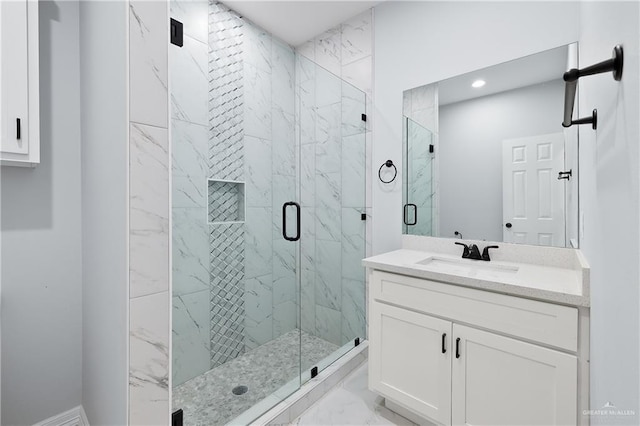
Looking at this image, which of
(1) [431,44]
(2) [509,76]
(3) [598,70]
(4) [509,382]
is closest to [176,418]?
(4) [509,382]

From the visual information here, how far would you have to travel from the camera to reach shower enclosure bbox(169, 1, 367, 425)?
1858mm

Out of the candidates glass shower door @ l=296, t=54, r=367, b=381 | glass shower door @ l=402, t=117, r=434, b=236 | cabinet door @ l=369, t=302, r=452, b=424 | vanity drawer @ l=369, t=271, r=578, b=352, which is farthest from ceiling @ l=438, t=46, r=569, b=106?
cabinet door @ l=369, t=302, r=452, b=424

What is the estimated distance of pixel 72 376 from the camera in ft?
5.26

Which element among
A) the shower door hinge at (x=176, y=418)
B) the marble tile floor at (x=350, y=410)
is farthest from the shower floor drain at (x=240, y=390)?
the shower door hinge at (x=176, y=418)

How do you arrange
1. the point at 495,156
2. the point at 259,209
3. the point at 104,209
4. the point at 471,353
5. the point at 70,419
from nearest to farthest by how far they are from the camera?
1. the point at 104,209
2. the point at 471,353
3. the point at 70,419
4. the point at 495,156
5. the point at 259,209

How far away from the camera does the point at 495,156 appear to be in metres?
1.82

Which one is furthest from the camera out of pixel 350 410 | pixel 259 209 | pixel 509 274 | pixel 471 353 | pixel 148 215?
pixel 259 209

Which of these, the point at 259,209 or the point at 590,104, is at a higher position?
the point at 590,104

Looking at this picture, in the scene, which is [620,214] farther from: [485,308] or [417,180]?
[417,180]

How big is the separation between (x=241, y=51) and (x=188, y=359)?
224 centimetres

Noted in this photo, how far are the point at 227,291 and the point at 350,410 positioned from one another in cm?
112

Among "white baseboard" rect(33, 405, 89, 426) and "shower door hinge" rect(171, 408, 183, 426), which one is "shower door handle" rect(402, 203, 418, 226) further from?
"white baseboard" rect(33, 405, 89, 426)

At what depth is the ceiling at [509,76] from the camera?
1.58 metres

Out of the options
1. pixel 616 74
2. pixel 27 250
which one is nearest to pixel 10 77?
pixel 27 250
